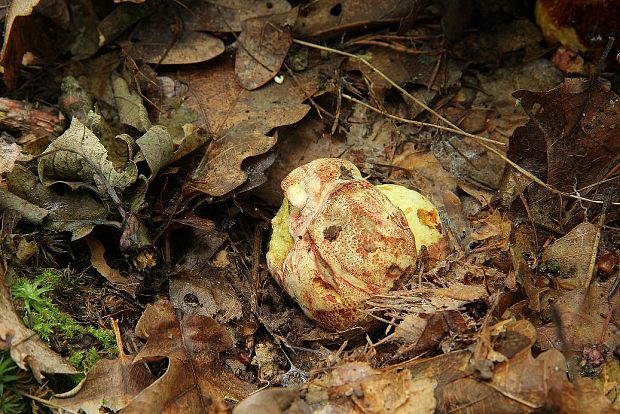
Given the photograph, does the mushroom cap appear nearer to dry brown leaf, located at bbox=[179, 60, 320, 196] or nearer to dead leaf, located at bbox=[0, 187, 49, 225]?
dry brown leaf, located at bbox=[179, 60, 320, 196]

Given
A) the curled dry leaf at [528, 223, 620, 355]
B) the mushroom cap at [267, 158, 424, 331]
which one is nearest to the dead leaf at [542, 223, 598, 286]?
the curled dry leaf at [528, 223, 620, 355]

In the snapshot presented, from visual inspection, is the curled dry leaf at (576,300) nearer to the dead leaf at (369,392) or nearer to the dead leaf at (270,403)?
the dead leaf at (369,392)

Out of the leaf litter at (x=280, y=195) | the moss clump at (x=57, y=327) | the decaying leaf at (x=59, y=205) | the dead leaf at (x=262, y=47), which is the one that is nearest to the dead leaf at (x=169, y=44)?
the leaf litter at (x=280, y=195)

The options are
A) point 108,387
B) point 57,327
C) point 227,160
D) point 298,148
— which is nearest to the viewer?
point 108,387

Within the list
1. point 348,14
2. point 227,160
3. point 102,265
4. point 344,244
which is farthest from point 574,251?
point 102,265

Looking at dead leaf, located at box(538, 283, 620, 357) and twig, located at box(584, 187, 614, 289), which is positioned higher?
twig, located at box(584, 187, 614, 289)

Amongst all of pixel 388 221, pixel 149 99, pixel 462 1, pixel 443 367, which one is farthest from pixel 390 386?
pixel 462 1

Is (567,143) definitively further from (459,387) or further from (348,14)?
(348,14)
